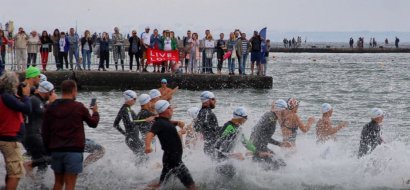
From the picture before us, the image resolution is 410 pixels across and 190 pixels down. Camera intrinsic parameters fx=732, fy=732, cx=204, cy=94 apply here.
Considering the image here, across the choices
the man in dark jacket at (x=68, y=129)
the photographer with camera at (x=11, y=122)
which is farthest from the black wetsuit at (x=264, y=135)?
the photographer with camera at (x=11, y=122)

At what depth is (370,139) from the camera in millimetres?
12117

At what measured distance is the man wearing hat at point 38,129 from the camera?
10.4 m

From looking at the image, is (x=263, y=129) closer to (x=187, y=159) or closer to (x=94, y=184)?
(x=187, y=159)

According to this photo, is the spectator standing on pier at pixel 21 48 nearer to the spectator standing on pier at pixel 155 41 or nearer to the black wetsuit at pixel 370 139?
the spectator standing on pier at pixel 155 41

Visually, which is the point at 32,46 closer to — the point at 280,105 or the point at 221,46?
the point at 221,46

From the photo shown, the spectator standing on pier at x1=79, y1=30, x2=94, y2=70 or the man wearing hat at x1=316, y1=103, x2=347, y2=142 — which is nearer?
Answer: the man wearing hat at x1=316, y1=103, x2=347, y2=142

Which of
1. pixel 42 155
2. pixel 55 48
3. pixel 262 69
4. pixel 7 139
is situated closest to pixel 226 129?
pixel 42 155

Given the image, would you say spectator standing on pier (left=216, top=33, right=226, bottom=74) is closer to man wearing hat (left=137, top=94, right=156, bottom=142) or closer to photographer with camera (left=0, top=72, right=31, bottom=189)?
man wearing hat (left=137, top=94, right=156, bottom=142)

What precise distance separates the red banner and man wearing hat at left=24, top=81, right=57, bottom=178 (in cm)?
1622

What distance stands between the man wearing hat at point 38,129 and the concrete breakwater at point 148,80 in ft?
54.8

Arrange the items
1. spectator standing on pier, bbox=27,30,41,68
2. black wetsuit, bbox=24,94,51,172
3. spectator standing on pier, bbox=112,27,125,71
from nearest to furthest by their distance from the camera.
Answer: black wetsuit, bbox=24,94,51,172 < spectator standing on pier, bbox=27,30,41,68 < spectator standing on pier, bbox=112,27,125,71

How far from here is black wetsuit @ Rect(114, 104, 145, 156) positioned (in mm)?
12023

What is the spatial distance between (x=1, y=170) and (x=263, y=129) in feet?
14.5

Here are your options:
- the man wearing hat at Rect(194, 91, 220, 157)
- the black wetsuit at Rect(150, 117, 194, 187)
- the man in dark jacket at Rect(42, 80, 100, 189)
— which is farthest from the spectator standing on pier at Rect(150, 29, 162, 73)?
the man in dark jacket at Rect(42, 80, 100, 189)
